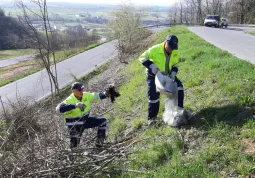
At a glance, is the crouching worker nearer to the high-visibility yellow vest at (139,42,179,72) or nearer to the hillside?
the hillside

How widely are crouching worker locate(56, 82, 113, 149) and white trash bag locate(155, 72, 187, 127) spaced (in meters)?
1.09

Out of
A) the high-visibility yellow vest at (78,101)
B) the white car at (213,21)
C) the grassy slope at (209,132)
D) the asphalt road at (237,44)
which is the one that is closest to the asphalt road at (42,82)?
the asphalt road at (237,44)

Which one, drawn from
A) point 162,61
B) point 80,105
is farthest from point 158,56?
point 80,105

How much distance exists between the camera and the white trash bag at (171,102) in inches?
220

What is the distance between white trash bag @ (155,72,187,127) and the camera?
558 cm

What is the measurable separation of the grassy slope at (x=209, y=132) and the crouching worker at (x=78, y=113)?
904 millimetres

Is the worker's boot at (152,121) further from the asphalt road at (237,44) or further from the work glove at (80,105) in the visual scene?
the asphalt road at (237,44)

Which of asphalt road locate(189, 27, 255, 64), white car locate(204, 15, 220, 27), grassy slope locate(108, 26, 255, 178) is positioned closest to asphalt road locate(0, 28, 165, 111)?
asphalt road locate(189, 27, 255, 64)

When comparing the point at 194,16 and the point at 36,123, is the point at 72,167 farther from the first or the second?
the point at 194,16

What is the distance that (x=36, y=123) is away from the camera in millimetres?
7832

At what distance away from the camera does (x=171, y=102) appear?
599 cm

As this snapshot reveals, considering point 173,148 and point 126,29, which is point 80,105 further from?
point 126,29

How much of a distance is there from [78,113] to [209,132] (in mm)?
2523

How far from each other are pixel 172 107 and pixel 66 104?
208cm
